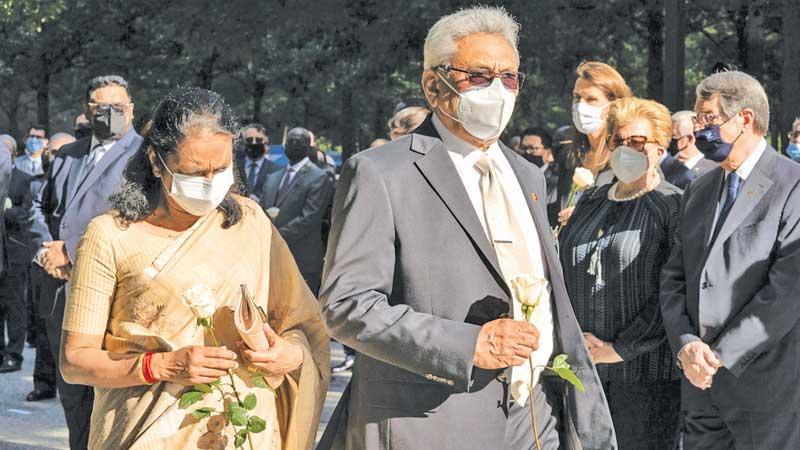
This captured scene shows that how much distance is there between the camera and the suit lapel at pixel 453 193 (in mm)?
3773

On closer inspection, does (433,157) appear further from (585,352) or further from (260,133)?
(260,133)

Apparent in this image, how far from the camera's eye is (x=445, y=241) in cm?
377

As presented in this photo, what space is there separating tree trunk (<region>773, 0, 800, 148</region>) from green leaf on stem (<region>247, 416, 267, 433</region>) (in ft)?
40.6

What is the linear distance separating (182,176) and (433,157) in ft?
2.62

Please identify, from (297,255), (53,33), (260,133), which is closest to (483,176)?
(297,255)

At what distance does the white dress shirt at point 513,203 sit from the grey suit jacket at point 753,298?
1.58 m

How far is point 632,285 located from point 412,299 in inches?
88.7

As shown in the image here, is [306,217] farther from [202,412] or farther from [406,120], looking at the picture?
[202,412]

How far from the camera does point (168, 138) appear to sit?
4180 mm

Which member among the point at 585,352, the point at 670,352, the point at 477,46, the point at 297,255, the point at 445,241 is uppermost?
the point at 477,46

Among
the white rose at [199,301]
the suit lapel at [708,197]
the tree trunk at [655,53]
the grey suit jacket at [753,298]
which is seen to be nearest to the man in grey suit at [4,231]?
the suit lapel at [708,197]

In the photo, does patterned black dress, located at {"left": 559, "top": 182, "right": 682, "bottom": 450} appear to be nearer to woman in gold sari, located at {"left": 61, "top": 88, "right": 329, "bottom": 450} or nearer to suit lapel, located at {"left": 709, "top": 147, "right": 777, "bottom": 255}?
suit lapel, located at {"left": 709, "top": 147, "right": 777, "bottom": 255}

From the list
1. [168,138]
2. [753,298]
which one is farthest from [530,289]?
[753,298]

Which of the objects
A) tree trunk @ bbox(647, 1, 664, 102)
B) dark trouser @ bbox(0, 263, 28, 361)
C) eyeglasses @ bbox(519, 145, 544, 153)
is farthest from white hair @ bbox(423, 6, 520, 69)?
tree trunk @ bbox(647, 1, 664, 102)
